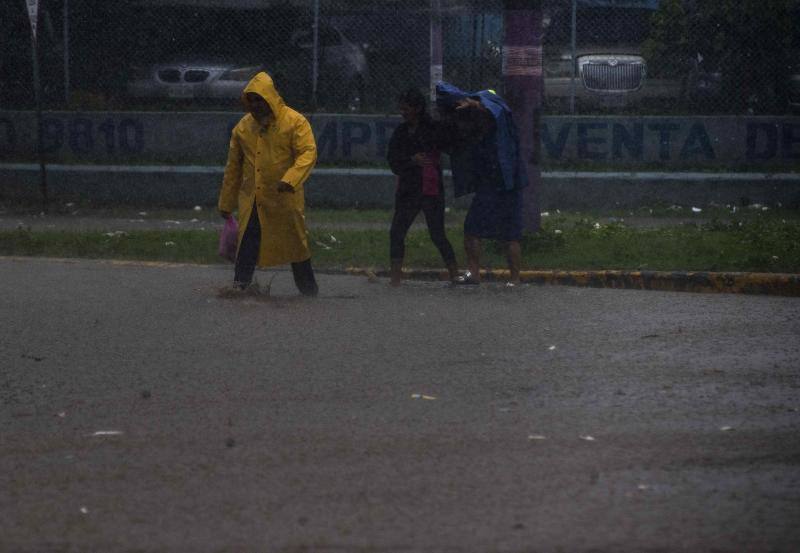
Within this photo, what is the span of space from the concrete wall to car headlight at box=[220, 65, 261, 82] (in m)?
0.57

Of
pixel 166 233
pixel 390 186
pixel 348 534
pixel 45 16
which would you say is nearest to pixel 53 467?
pixel 348 534

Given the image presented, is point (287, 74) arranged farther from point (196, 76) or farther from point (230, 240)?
point (230, 240)

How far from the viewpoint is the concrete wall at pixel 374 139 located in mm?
16641

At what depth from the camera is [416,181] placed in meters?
11.0

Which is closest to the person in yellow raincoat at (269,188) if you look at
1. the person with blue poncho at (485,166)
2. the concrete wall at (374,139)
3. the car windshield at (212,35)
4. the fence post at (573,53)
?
the person with blue poncho at (485,166)

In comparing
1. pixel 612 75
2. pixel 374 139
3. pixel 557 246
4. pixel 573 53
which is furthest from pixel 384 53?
pixel 557 246

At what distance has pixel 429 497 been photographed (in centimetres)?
519

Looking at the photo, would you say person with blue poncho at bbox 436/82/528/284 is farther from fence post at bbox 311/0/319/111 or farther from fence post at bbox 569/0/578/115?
fence post at bbox 311/0/319/111

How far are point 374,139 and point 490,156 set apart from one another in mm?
6173

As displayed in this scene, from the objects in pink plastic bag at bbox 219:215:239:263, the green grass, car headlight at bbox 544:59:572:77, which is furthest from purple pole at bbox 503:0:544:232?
car headlight at bbox 544:59:572:77

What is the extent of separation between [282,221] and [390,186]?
6312 millimetres

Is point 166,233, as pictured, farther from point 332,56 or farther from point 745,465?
point 745,465

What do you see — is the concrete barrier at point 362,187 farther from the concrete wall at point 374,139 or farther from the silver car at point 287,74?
the silver car at point 287,74

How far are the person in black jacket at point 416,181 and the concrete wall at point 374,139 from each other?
592 cm
